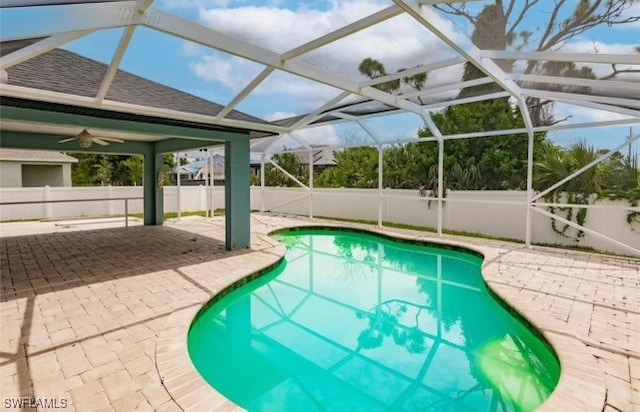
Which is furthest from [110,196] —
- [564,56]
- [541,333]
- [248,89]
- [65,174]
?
[564,56]

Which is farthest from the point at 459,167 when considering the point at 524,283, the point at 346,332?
the point at 346,332

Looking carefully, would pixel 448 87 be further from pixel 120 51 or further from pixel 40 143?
pixel 40 143

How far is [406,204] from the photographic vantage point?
1316 cm

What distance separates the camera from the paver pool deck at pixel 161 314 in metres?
2.99

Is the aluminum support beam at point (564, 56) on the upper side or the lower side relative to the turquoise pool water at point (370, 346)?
Result: upper

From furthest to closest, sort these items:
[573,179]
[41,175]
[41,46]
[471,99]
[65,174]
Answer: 1. [41,175]
2. [65,174]
3. [573,179]
4. [471,99]
5. [41,46]

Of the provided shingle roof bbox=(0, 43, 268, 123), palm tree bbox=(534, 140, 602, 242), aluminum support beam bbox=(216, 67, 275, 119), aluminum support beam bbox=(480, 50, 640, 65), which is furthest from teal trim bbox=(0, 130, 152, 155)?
palm tree bbox=(534, 140, 602, 242)

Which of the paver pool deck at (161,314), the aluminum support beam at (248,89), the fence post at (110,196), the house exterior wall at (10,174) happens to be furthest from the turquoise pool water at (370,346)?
the house exterior wall at (10,174)

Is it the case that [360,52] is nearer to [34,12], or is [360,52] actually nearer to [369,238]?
[34,12]

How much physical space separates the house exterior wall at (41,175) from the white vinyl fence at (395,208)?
6785 millimetres

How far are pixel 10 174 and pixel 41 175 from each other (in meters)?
3.20

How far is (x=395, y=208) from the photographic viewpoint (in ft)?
44.3

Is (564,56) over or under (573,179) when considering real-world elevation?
over

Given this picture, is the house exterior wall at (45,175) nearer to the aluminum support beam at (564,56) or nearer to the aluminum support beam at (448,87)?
the aluminum support beam at (448,87)
